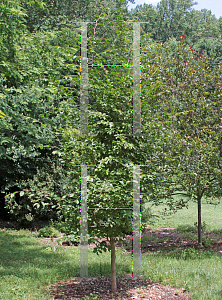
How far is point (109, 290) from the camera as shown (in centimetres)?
420

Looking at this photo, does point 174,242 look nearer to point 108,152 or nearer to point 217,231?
point 217,231

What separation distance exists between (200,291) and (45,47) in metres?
6.50

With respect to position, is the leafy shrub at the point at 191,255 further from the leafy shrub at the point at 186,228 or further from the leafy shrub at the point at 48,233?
the leafy shrub at the point at 48,233

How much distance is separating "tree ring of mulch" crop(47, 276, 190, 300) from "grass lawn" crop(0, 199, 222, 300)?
160 mm

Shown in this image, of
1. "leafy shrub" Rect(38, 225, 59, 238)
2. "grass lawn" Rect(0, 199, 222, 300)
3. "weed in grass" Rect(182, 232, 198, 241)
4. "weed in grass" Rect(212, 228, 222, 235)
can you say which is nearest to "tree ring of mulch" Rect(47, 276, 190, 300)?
"grass lawn" Rect(0, 199, 222, 300)

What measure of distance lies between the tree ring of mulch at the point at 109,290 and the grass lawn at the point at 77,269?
0.16m

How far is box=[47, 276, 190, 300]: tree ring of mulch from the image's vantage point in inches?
156

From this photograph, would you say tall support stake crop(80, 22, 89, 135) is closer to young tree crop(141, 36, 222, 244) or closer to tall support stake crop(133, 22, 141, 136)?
tall support stake crop(133, 22, 141, 136)

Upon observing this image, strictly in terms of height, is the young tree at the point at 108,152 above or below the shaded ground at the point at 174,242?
above

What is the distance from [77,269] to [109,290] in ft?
4.36

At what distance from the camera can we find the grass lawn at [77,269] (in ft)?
13.6

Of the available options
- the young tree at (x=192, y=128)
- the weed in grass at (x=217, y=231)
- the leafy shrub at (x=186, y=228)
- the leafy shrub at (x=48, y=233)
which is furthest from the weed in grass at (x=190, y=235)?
the leafy shrub at (x=48, y=233)

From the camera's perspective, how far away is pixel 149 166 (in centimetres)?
405

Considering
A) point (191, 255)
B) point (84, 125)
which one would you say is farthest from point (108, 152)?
point (191, 255)
